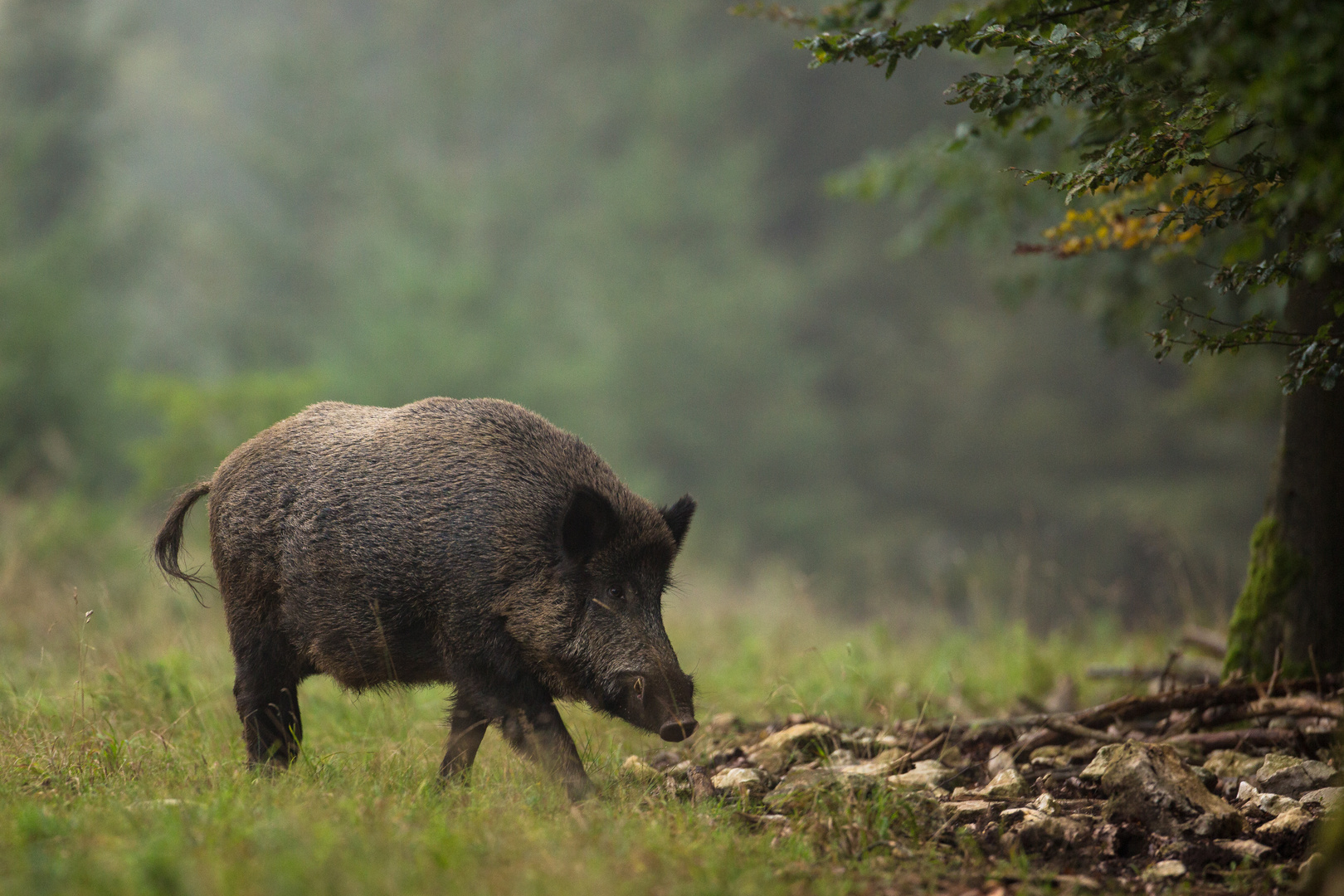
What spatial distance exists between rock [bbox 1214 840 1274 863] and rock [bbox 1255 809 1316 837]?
8 cm

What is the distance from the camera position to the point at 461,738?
3.83 meters

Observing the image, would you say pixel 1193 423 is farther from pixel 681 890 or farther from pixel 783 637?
pixel 681 890

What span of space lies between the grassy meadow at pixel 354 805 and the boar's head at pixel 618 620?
0.28 meters


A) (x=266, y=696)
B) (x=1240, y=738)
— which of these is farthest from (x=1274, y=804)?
(x=266, y=696)

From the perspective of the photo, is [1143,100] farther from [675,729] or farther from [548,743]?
[548,743]

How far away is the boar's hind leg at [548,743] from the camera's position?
3377mm

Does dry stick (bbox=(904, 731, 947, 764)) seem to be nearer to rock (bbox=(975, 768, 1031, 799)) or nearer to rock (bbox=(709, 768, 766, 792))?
rock (bbox=(975, 768, 1031, 799))

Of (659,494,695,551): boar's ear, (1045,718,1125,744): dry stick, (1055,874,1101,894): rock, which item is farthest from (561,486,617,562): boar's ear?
(1045,718,1125,744): dry stick

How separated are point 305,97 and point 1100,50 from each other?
2314 cm

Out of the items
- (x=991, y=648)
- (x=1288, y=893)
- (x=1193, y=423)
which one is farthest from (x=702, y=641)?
(x=1193, y=423)

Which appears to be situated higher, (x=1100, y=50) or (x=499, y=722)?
(x=1100, y=50)

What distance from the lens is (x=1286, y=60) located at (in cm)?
197

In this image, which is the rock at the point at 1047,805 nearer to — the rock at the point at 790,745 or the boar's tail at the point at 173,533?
the rock at the point at 790,745

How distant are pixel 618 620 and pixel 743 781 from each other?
2.27ft
